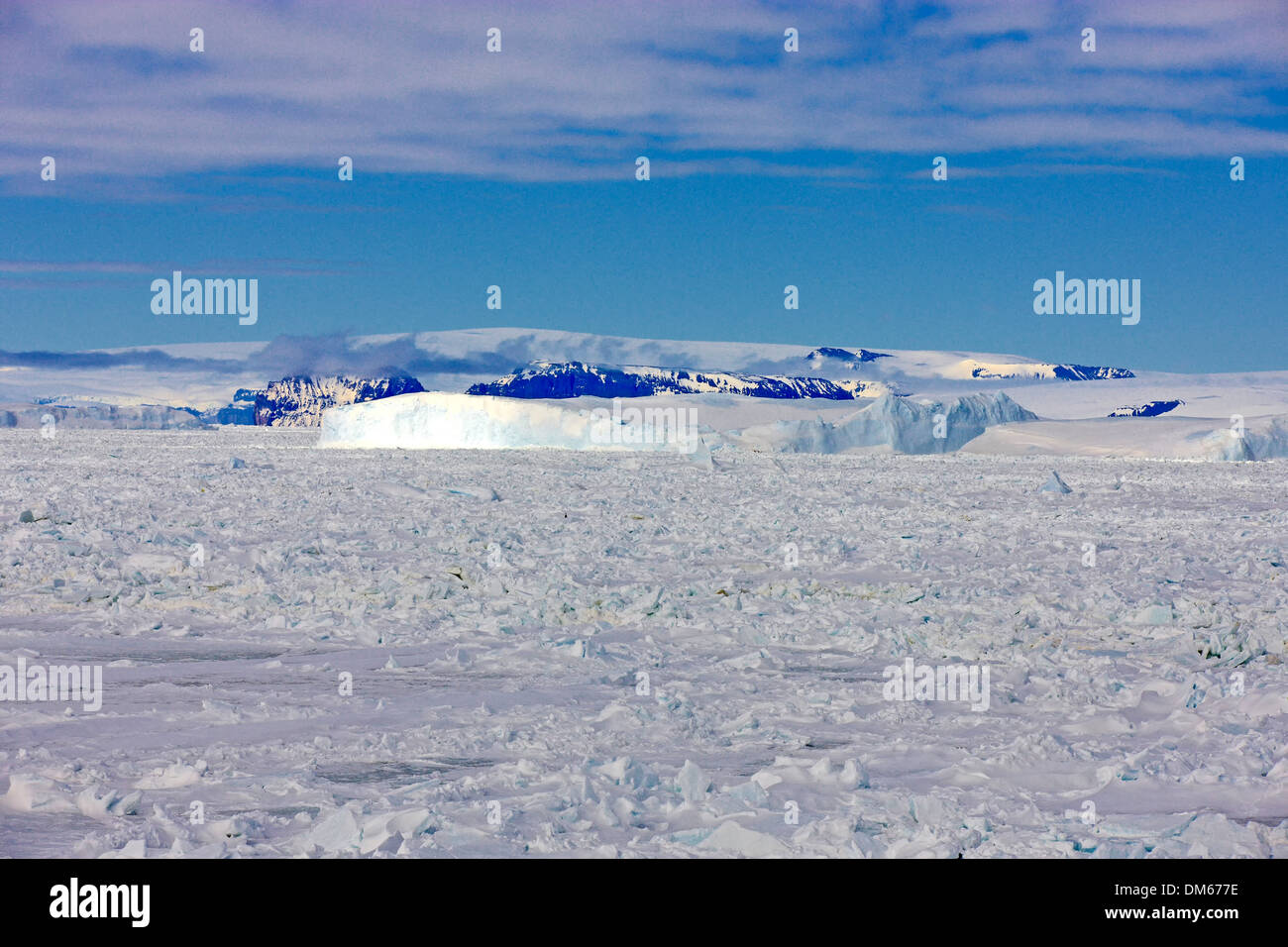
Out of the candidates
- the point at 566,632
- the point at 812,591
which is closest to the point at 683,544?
the point at 812,591

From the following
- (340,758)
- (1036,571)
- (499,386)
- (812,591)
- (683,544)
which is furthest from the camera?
(499,386)

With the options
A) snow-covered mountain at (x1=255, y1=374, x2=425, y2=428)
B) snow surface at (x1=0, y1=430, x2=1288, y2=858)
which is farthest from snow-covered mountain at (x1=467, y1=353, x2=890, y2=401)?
snow surface at (x1=0, y1=430, x2=1288, y2=858)

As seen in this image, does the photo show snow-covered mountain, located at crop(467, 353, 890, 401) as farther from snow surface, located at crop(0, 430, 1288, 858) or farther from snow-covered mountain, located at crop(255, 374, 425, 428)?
snow surface, located at crop(0, 430, 1288, 858)

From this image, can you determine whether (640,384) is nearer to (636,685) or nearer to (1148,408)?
(1148,408)

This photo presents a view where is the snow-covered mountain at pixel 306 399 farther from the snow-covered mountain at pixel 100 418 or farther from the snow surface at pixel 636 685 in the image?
the snow surface at pixel 636 685
